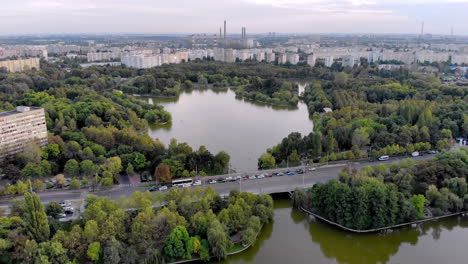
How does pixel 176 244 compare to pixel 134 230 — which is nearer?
pixel 176 244

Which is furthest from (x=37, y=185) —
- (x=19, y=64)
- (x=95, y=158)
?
(x=19, y=64)

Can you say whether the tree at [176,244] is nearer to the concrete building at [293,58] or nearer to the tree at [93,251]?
the tree at [93,251]

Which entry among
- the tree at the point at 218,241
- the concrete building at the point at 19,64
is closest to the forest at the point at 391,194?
the tree at the point at 218,241

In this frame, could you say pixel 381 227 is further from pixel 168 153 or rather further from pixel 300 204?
pixel 168 153

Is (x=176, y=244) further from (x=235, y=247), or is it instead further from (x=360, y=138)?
(x=360, y=138)

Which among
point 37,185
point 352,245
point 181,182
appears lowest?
point 352,245

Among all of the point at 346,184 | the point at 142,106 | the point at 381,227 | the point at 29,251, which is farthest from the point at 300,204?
the point at 142,106

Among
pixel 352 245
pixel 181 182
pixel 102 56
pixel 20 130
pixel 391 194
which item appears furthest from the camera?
pixel 102 56
